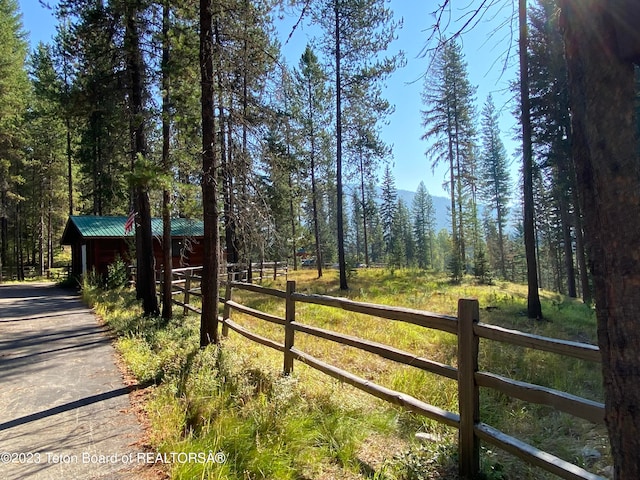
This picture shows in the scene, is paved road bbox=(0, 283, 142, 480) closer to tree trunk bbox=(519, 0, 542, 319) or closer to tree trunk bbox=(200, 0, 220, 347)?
tree trunk bbox=(200, 0, 220, 347)

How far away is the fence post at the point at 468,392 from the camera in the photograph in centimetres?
290

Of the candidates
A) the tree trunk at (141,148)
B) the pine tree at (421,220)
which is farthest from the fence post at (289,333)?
the pine tree at (421,220)

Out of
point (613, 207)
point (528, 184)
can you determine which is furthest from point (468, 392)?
point (528, 184)

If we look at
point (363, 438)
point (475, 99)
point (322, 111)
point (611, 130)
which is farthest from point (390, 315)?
point (475, 99)

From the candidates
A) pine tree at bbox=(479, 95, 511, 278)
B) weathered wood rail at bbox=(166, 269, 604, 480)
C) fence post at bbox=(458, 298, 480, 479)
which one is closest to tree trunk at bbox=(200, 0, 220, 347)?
weathered wood rail at bbox=(166, 269, 604, 480)

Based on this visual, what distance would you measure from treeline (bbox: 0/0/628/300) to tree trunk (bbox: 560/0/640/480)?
761mm

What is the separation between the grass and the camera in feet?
10.0

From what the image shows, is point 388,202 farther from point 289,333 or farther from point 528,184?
point 289,333

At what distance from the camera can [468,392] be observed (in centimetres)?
293

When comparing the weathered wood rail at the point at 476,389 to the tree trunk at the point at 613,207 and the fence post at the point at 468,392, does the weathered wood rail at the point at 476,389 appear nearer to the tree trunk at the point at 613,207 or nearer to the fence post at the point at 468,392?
the fence post at the point at 468,392

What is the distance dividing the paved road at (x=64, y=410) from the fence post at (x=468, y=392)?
99.5 inches

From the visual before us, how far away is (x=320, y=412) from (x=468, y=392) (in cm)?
159

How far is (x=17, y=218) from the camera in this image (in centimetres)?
3083

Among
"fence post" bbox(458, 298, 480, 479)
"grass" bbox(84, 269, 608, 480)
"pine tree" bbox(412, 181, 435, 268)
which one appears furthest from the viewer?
"pine tree" bbox(412, 181, 435, 268)
